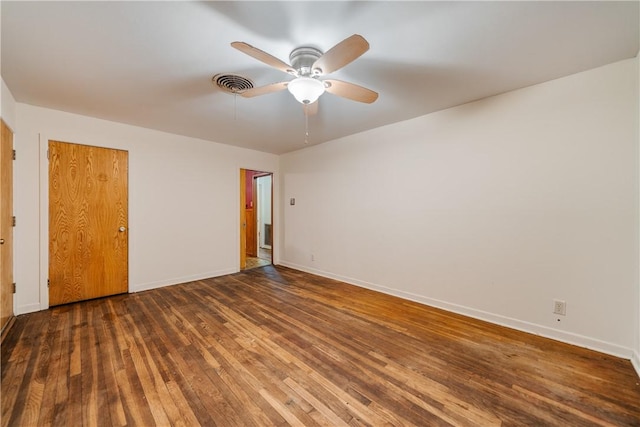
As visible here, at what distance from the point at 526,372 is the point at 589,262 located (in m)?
1.17

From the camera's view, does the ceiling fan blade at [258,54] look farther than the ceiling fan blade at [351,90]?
No

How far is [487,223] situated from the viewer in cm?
278

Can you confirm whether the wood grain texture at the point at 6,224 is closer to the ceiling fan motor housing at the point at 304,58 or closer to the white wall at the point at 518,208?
the ceiling fan motor housing at the point at 304,58

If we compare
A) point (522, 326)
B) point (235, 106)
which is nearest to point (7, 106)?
A: point (235, 106)

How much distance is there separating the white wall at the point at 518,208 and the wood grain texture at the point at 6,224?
158 inches

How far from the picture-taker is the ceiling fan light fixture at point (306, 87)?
1818 millimetres

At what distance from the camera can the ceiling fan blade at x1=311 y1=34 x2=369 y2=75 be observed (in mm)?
1417

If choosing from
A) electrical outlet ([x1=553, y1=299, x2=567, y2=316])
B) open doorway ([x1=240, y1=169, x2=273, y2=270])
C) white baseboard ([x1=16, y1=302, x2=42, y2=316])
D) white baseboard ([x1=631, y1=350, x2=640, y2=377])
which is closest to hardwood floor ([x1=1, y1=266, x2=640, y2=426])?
white baseboard ([x1=631, y1=350, x2=640, y2=377])

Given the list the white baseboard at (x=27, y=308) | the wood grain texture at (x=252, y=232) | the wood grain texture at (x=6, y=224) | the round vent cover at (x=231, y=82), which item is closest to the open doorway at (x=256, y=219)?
the wood grain texture at (x=252, y=232)

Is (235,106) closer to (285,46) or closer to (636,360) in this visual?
(285,46)

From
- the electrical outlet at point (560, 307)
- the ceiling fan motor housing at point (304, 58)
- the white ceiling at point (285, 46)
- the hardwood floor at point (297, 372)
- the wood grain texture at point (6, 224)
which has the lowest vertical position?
the hardwood floor at point (297, 372)

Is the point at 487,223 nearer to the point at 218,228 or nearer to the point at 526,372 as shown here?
the point at 526,372

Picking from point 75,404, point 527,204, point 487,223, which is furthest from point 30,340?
point 527,204

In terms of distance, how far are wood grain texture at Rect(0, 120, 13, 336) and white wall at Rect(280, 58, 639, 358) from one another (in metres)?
4.02
